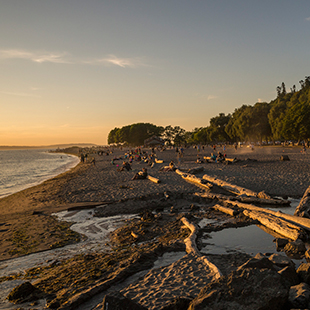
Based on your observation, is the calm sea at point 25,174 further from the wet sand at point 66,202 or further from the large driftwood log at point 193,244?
the large driftwood log at point 193,244

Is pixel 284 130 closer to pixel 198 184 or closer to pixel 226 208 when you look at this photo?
pixel 198 184

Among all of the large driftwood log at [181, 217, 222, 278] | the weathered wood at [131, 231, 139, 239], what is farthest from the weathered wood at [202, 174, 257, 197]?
the weathered wood at [131, 231, 139, 239]

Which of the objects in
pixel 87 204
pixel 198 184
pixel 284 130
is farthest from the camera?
pixel 284 130

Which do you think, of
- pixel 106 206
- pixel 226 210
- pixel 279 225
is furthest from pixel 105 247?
pixel 279 225

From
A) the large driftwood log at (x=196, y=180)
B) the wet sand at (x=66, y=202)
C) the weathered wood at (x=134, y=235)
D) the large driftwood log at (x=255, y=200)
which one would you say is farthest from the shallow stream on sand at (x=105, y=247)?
the large driftwood log at (x=196, y=180)

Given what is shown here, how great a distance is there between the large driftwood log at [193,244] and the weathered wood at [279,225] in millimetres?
2860

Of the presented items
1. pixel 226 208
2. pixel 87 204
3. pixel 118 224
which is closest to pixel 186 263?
pixel 118 224

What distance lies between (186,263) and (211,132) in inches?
4416

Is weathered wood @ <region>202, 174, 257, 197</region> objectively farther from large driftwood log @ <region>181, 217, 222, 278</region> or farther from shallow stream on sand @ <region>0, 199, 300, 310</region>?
large driftwood log @ <region>181, 217, 222, 278</region>

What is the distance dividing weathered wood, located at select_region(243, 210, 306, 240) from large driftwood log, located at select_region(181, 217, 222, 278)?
286 centimetres

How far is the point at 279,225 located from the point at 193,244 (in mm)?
3489

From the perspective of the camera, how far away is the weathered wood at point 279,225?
7.83m

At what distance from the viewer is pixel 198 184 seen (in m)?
18.0

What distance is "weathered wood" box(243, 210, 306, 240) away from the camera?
25.7 feet
